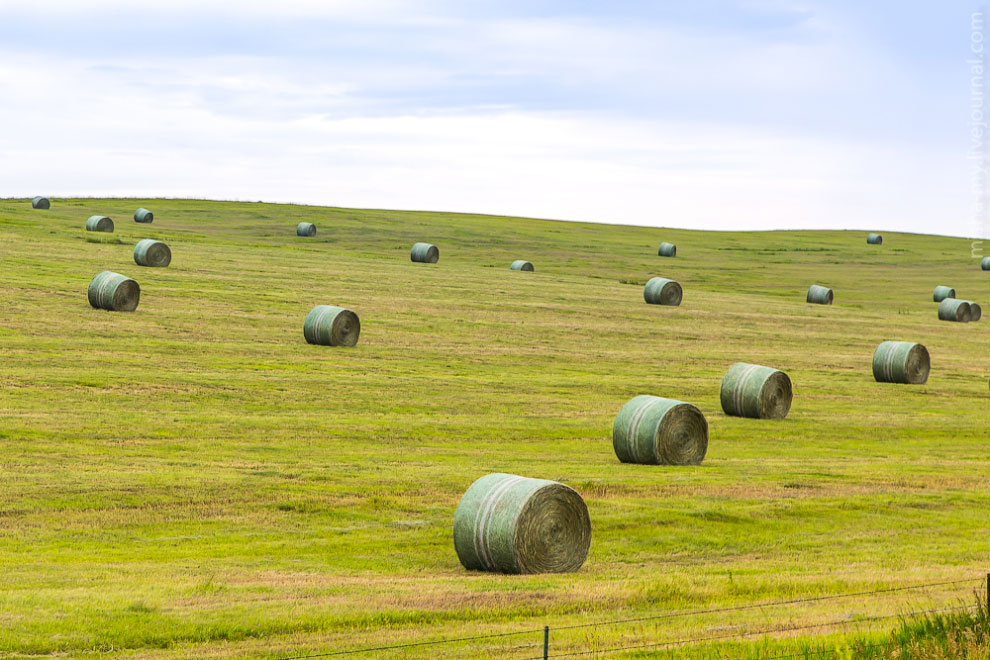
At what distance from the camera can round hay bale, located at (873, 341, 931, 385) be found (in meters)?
36.7

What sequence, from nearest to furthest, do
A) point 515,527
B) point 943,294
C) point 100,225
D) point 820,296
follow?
point 515,527 < point 820,296 < point 100,225 < point 943,294

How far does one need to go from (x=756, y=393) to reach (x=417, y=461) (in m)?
10.6

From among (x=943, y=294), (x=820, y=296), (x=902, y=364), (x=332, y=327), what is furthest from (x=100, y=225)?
(x=943, y=294)

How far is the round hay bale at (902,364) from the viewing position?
36.7 meters

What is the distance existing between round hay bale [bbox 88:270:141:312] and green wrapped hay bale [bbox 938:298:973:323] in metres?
36.3

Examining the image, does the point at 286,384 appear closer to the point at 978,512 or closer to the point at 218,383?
the point at 218,383

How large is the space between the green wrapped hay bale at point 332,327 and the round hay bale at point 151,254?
641 inches

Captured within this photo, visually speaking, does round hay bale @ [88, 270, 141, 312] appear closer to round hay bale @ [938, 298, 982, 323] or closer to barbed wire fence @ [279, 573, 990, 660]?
barbed wire fence @ [279, 573, 990, 660]

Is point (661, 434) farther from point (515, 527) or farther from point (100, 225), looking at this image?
point (100, 225)

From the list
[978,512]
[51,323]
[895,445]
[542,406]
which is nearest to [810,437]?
[895,445]

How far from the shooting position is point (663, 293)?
53594 mm

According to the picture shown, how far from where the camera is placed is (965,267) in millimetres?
86938

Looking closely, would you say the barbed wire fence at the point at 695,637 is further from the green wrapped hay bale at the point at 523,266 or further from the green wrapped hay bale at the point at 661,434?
the green wrapped hay bale at the point at 523,266

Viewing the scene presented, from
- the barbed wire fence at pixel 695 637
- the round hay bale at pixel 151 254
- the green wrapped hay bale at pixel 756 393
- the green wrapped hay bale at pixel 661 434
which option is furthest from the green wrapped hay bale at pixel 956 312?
the barbed wire fence at pixel 695 637
